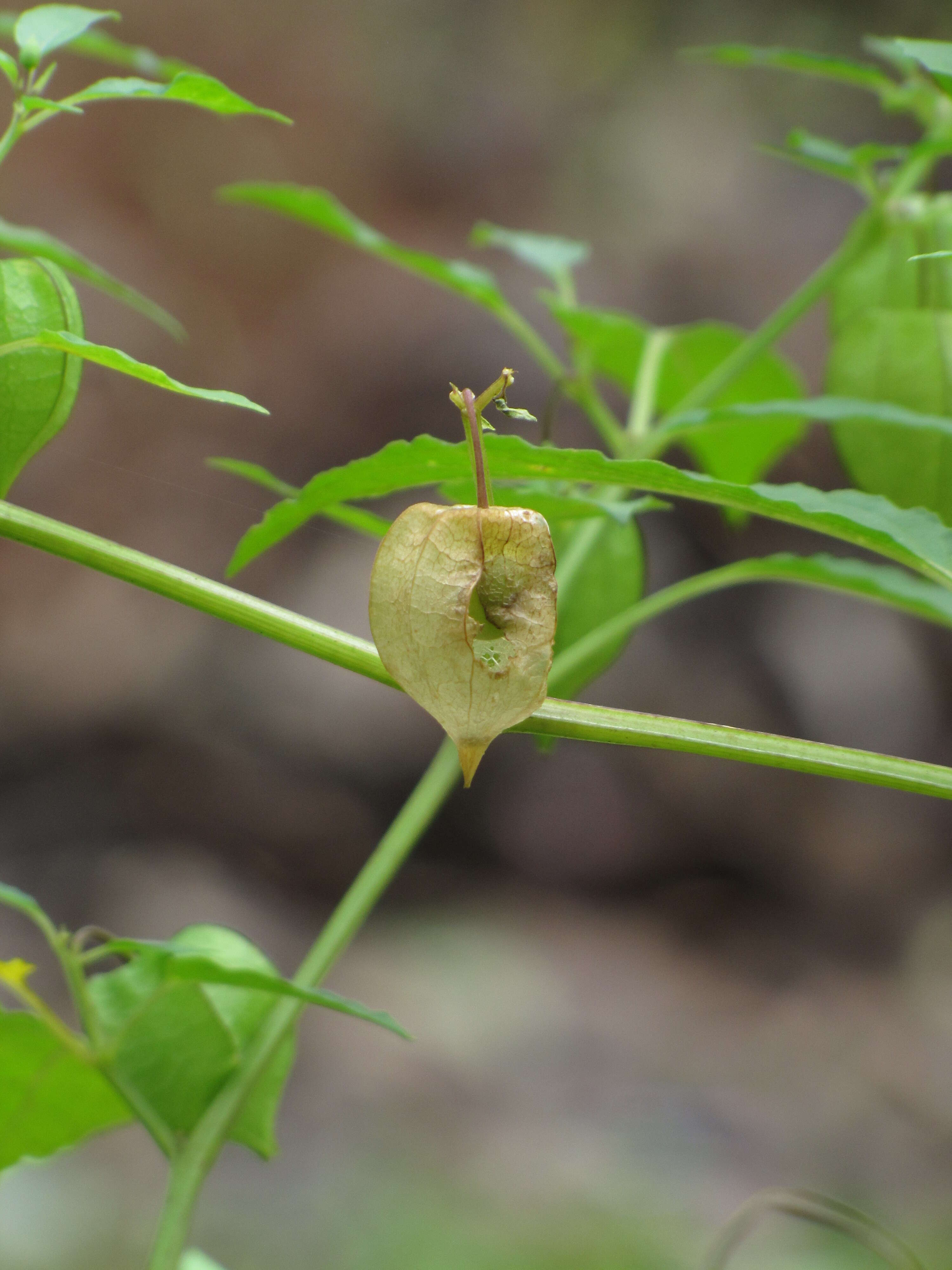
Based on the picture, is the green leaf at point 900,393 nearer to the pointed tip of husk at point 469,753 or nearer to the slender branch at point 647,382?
the slender branch at point 647,382

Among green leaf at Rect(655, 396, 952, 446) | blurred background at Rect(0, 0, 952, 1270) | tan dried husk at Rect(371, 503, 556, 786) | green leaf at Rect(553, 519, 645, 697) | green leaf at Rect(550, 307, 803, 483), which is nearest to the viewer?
tan dried husk at Rect(371, 503, 556, 786)

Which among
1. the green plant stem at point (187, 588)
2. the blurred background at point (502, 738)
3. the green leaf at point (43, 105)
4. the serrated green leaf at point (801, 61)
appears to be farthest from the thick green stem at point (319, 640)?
the blurred background at point (502, 738)

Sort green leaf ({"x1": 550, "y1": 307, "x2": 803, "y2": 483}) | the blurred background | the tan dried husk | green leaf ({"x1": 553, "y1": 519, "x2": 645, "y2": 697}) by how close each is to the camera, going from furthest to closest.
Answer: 1. the blurred background
2. green leaf ({"x1": 550, "y1": 307, "x2": 803, "y2": 483})
3. green leaf ({"x1": 553, "y1": 519, "x2": 645, "y2": 697})
4. the tan dried husk

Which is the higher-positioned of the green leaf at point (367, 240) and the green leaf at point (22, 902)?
the green leaf at point (367, 240)

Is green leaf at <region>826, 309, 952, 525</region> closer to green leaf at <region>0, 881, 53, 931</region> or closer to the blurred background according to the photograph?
green leaf at <region>0, 881, 53, 931</region>

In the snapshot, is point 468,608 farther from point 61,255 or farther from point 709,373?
point 709,373

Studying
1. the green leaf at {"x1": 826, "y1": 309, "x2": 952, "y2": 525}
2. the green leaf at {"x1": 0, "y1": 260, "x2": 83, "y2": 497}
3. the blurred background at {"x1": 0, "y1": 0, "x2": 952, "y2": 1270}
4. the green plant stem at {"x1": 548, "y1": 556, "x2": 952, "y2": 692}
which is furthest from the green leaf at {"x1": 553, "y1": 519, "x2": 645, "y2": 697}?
the blurred background at {"x1": 0, "y1": 0, "x2": 952, "y2": 1270}

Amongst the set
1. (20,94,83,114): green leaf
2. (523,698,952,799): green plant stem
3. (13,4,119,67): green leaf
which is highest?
(13,4,119,67): green leaf

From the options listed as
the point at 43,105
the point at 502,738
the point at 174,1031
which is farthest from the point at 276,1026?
the point at 502,738
